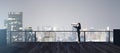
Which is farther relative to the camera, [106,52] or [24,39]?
[24,39]

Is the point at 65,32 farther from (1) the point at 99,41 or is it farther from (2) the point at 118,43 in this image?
(2) the point at 118,43

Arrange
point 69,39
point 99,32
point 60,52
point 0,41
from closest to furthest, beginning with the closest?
1. point 60,52
2. point 0,41
3. point 69,39
4. point 99,32

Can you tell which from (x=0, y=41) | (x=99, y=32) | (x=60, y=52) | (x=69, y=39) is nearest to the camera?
(x=60, y=52)

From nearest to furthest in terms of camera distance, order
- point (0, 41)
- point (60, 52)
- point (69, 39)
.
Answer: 1. point (60, 52)
2. point (0, 41)
3. point (69, 39)

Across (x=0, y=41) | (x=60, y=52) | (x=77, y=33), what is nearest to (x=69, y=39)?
(x=77, y=33)

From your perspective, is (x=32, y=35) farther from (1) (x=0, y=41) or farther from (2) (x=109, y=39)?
(2) (x=109, y=39)

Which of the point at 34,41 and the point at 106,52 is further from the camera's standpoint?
the point at 34,41

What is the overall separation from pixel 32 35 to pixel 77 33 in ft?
7.17

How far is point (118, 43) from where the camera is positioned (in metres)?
11.7

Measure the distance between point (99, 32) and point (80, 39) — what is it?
1.13 meters

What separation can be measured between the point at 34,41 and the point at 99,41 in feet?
10.5

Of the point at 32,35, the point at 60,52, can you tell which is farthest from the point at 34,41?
the point at 60,52

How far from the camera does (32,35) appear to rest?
42.9 ft

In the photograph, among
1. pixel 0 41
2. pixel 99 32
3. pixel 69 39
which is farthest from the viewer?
pixel 99 32
